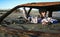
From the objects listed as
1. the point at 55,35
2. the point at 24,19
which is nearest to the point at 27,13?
the point at 24,19

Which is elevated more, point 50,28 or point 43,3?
point 43,3

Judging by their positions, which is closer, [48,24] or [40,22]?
[48,24]

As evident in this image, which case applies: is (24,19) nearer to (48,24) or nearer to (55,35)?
(48,24)

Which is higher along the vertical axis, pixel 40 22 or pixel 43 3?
pixel 43 3

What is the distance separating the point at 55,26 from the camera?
224 inches

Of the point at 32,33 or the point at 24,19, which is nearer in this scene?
the point at 32,33

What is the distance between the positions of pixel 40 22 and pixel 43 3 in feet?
3.53

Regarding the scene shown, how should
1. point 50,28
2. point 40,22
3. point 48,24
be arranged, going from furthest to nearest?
point 40,22 < point 48,24 < point 50,28

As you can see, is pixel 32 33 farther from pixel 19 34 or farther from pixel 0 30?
pixel 0 30

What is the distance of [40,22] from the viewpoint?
658 cm

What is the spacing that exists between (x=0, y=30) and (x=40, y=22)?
4.45ft

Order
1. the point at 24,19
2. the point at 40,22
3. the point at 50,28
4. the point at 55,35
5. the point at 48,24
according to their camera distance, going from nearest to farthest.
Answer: the point at 55,35
the point at 50,28
the point at 48,24
the point at 40,22
the point at 24,19

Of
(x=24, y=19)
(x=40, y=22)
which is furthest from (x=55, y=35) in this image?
(x=24, y=19)

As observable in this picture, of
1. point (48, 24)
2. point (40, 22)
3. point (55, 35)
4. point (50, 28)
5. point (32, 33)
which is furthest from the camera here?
point (40, 22)
